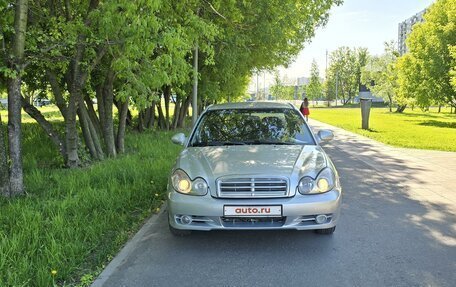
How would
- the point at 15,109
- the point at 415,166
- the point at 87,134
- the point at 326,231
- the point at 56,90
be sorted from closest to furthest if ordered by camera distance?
the point at 326,231, the point at 15,109, the point at 56,90, the point at 87,134, the point at 415,166

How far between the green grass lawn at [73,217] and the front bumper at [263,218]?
3.02 ft

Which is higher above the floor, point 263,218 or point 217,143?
point 217,143

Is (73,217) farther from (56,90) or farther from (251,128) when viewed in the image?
(56,90)

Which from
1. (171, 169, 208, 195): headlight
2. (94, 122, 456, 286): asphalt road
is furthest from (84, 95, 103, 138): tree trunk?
(171, 169, 208, 195): headlight

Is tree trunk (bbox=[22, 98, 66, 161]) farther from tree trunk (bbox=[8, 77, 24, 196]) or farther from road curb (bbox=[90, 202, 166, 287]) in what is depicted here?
road curb (bbox=[90, 202, 166, 287])

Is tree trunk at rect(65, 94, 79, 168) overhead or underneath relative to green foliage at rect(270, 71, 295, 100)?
underneath

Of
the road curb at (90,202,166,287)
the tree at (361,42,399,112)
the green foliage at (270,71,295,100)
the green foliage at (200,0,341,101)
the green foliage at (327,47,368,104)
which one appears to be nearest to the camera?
the road curb at (90,202,166,287)

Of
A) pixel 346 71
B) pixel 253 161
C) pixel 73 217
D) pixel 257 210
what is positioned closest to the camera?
pixel 257 210

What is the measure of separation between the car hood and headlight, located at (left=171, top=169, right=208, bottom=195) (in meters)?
0.05

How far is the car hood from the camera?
4.30m

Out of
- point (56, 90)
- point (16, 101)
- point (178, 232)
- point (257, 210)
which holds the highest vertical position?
point (56, 90)

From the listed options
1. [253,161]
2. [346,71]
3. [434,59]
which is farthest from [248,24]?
[346,71]

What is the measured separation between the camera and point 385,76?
5212 centimetres

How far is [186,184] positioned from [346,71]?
81421 mm
